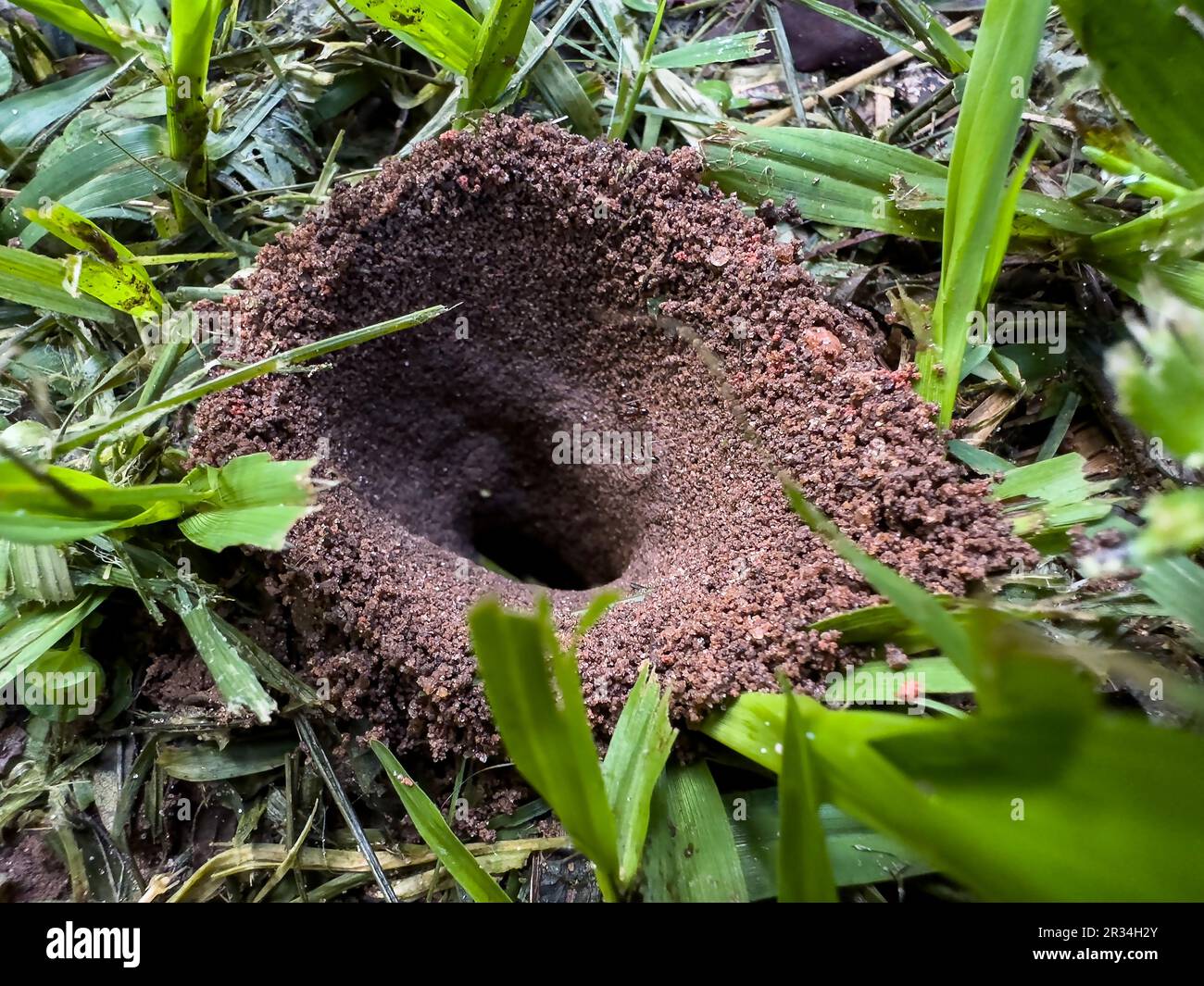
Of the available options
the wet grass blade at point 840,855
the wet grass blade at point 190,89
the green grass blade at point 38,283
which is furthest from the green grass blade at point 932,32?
the green grass blade at point 38,283

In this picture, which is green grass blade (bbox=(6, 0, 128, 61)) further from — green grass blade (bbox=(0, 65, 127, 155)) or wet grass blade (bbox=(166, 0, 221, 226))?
wet grass blade (bbox=(166, 0, 221, 226))

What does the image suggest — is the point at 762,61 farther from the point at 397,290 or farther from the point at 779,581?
the point at 779,581

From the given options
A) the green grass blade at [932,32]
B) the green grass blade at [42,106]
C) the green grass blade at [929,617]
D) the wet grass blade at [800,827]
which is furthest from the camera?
the green grass blade at [42,106]

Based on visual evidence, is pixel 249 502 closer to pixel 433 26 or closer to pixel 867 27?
pixel 433 26

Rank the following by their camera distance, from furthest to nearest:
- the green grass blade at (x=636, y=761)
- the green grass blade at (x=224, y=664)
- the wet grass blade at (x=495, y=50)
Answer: the wet grass blade at (x=495, y=50), the green grass blade at (x=224, y=664), the green grass blade at (x=636, y=761)

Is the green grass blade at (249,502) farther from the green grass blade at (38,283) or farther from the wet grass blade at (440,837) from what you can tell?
the green grass blade at (38,283)

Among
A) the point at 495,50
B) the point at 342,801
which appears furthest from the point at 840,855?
the point at 495,50
